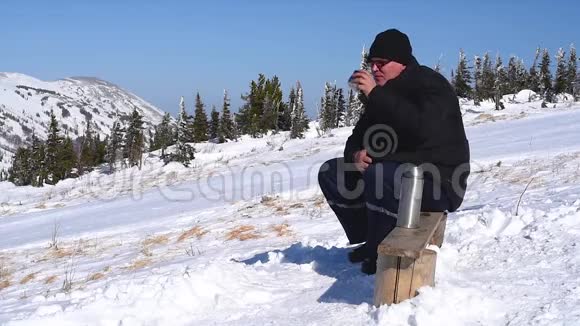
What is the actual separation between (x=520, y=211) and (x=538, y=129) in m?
10.9

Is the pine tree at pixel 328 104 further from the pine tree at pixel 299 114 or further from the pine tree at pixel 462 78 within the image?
the pine tree at pixel 462 78

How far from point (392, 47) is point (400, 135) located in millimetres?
583

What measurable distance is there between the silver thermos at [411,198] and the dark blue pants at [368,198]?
0.27 metres

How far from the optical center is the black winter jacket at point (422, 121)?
340 centimetres

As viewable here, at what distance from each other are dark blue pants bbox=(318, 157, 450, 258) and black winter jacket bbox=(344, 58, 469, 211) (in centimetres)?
10

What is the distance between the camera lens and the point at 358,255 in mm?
4113

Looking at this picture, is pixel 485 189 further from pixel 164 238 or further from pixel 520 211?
pixel 164 238

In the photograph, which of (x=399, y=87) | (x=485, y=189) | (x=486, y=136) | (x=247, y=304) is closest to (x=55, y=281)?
(x=247, y=304)

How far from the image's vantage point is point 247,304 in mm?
3568

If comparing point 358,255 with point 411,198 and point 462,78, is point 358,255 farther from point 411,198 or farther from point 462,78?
point 462,78

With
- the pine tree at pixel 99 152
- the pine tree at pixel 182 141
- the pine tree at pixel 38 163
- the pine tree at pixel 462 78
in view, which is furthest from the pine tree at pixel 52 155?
the pine tree at pixel 462 78

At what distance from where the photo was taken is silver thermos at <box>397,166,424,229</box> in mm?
3236

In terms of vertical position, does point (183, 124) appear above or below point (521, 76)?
below

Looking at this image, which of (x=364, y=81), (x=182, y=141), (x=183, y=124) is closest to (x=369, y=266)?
(x=364, y=81)
